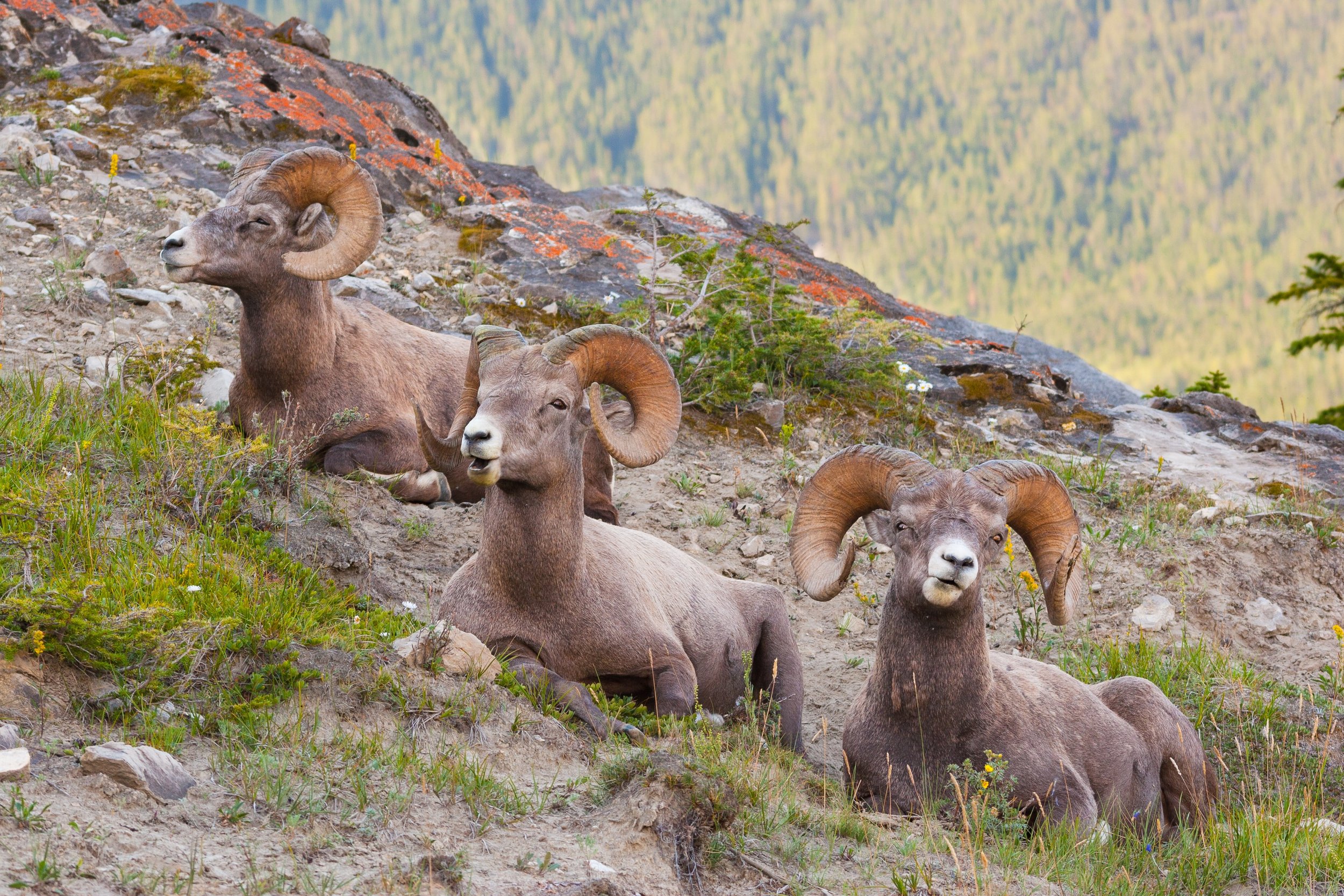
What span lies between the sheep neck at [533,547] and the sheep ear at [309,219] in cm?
318

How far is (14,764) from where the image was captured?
12.9 ft

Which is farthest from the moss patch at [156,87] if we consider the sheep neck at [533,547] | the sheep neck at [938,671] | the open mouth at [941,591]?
the open mouth at [941,591]

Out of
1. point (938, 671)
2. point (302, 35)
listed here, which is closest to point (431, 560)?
point (938, 671)

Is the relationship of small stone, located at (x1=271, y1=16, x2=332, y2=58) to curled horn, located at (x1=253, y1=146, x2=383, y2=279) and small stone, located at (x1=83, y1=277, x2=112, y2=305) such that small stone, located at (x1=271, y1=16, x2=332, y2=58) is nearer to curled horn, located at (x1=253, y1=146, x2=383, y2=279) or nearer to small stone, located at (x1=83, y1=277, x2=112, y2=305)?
small stone, located at (x1=83, y1=277, x2=112, y2=305)

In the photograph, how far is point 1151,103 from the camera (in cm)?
7825

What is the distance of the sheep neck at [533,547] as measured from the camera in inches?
251

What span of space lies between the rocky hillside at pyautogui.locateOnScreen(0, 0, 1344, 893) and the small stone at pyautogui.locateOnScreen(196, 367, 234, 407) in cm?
4

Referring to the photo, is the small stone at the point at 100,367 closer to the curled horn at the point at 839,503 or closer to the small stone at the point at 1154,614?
the curled horn at the point at 839,503

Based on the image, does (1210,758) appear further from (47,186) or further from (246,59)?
(246,59)

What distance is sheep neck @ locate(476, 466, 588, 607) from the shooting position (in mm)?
6379

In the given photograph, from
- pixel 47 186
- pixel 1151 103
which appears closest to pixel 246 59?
pixel 47 186

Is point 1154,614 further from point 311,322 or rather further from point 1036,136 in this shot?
point 1036,136

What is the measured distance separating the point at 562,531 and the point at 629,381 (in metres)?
0.93

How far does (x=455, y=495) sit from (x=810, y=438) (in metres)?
3.72
